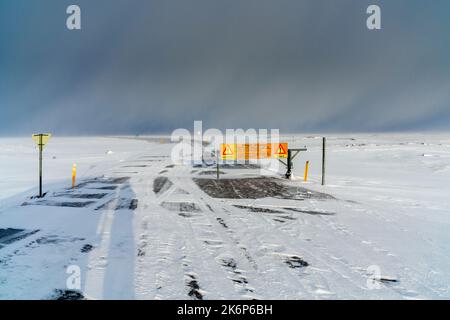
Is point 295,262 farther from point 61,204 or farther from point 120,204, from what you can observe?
point 61,204

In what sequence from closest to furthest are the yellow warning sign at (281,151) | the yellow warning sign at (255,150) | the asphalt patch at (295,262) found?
1. the asphalt patch at (295,262)
2. the yellow warning sign at (255,150)
3. the yellow warning sign at (281,151)

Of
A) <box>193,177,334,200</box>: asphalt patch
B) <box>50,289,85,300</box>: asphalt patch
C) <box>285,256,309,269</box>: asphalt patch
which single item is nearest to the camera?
<box>50,289,85,300</box>: asphalt patch

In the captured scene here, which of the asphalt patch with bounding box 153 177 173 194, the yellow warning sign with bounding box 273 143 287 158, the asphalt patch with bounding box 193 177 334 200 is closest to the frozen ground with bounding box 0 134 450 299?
the asphalt patch with bounding box 193 177 334 200

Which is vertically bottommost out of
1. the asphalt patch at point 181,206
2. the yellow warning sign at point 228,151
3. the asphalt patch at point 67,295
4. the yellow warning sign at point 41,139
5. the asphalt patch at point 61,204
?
the asphalt patch at point 67,295

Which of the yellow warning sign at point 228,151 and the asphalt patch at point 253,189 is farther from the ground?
the yellow warning sign at point 228,151

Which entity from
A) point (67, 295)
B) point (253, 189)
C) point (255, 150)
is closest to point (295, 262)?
point (67, 295)

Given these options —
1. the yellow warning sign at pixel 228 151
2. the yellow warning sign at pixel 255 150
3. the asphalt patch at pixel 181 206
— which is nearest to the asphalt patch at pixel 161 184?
the asphalt patch at pixel 181 206

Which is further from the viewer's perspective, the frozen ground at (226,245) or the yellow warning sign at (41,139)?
the yellow warning sign at (41,139)

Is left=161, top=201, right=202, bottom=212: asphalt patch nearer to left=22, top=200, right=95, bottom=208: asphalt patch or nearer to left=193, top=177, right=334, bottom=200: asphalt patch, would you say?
left=193, top=177, right=334, bottom=200: asphalt patch

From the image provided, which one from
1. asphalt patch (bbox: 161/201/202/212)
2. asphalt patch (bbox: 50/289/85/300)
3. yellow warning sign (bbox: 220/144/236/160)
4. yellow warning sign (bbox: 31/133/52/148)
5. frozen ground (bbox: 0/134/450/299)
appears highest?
yellow warning sign (bbox: 31/133/52/148)

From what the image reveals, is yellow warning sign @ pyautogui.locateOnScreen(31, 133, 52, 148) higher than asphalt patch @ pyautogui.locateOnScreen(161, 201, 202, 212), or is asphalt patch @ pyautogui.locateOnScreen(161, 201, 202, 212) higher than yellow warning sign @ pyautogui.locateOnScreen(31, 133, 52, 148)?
yellow warning sign @ pyautogui.locateOnScreen(31, 133, 52, 148)

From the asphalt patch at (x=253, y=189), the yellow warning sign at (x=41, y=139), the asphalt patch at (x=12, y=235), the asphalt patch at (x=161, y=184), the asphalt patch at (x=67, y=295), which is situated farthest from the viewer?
the asphalt patch at (x=161, y=184)

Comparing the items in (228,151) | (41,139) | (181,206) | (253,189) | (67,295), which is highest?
(41,139)

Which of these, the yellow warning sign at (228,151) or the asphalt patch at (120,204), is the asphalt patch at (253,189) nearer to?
the yellow warning sign at (228,151)
